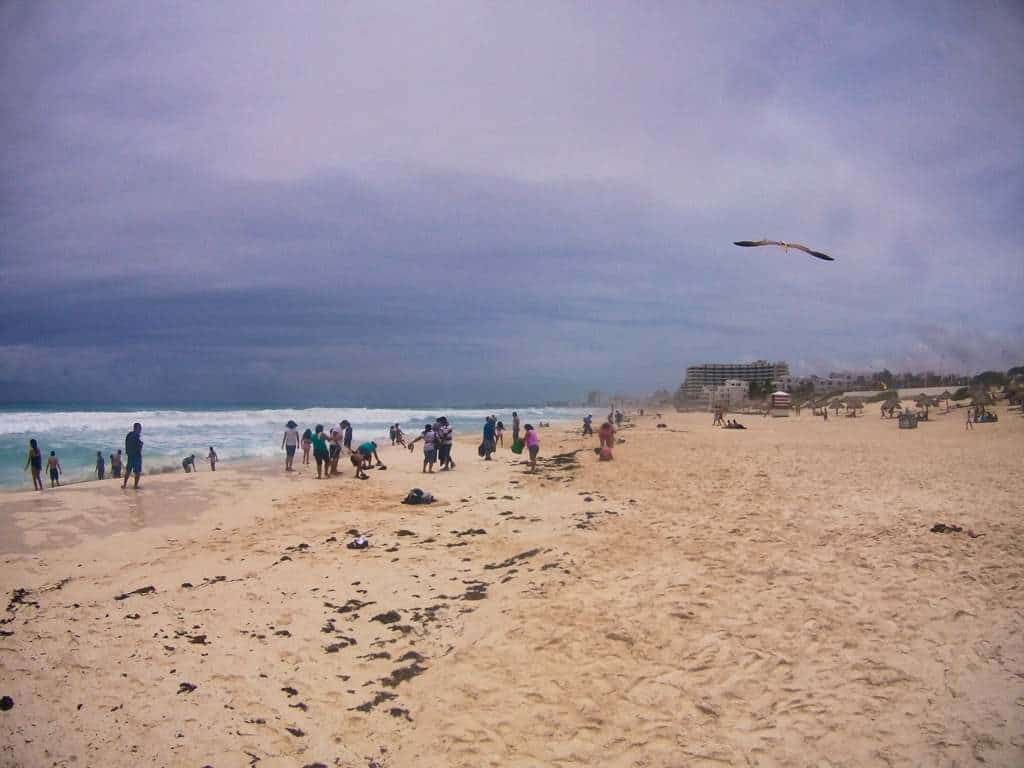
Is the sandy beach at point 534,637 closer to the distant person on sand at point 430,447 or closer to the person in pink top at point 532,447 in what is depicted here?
the distant person on sand at point 430,447

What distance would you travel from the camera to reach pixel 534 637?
618 cm

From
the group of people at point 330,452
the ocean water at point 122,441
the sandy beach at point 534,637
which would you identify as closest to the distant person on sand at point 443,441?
the group of people at point 330,452

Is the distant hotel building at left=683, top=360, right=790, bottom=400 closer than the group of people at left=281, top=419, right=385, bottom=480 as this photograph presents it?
No

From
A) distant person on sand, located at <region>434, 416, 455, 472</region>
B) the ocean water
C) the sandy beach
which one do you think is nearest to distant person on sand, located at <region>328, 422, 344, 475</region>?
distant person on sand, located at <region>434, 416, 455, 472</region>

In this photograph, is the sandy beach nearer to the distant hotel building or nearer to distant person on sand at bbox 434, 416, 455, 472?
distant person on sand at bbox 434, 416, 455, 472

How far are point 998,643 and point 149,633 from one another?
8.34 meters

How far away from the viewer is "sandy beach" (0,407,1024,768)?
441cm

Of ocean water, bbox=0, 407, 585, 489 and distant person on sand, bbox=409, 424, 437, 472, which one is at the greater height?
distant person on sand, bbox=409, 424, 437, 472

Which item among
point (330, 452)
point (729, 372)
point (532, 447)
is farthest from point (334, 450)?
point (729, 372)

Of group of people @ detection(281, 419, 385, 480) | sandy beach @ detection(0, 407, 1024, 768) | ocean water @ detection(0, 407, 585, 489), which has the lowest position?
ocean water @ detection(0, 407, 585, 489)

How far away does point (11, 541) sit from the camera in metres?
10.2

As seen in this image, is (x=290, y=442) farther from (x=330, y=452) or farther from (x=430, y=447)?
(x=430, y=447)

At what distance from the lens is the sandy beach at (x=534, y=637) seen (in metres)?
Result: 4.41

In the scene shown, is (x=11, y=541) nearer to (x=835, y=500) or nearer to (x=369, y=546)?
(x=369, y=546)
